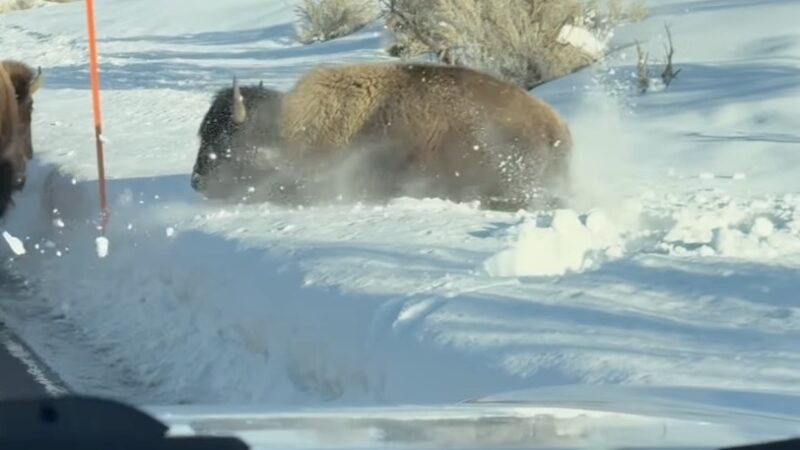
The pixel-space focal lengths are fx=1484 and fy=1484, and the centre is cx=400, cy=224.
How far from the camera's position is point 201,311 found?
9164 millimetres

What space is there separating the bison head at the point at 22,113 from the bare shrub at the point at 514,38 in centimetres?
596

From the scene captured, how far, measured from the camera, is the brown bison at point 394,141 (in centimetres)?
1109

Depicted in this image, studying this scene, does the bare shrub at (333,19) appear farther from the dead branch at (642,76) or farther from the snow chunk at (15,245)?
the snow chunk at (15,245)

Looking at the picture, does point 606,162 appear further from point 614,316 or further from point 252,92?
point 614,316

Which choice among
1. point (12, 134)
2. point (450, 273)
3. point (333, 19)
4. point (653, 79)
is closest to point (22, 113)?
point (12, 134)

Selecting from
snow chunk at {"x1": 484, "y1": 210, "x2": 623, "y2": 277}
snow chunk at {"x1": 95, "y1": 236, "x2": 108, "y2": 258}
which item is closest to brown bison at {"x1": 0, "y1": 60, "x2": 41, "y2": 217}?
snow chunk at {"x1": 95, "y1": 236, "x2": 108, "y2": 258}

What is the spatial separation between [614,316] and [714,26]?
12628mm

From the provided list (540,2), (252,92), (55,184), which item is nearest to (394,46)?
(540,2)

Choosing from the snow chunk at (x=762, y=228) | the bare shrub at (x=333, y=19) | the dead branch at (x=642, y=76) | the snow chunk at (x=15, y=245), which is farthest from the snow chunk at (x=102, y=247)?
the bare shrub at (x=333, y=19)

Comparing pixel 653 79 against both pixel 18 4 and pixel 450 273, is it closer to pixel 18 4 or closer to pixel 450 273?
pixel 450 273

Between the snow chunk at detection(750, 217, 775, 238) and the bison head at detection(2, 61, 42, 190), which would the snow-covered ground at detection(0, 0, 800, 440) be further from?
the bison head at detection(2, 61, 42, 190)

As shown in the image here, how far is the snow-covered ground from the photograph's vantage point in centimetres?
697

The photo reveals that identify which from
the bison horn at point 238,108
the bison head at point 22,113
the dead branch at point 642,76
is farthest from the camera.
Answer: the dead branch at point 642,76

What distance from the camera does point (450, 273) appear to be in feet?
28.1
